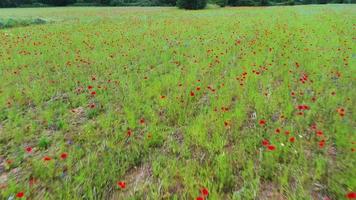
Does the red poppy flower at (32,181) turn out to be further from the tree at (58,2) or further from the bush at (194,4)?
the tree at (58,2)

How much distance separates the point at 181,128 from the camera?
3473 millimetres

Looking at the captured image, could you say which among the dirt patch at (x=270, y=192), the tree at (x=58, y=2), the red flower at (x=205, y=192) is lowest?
the tree at (x=58, y=2)

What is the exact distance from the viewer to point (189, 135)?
3.25 metres

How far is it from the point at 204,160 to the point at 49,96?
3.17 meters

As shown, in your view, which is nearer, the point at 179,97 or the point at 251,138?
the point at 251,138

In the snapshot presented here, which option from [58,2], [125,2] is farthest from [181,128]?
[58,2]

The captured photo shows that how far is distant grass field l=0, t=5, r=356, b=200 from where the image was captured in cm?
246

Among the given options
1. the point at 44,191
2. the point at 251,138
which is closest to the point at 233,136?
the point at 251,138

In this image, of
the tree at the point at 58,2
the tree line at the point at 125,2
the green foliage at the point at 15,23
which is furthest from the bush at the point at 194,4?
the tree at the point at 58,2

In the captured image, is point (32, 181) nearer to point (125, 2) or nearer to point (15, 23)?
point (15, 23)

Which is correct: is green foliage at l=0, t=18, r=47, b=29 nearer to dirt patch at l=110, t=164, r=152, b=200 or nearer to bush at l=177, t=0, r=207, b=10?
dirt patch at l=110, t=164, r=152, b=200

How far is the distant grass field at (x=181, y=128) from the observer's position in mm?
2461

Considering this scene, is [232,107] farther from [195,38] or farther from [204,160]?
[195,38]

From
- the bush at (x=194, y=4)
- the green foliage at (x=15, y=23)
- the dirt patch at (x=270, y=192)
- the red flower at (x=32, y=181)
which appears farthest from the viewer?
the bush at (x=194, y=4)
